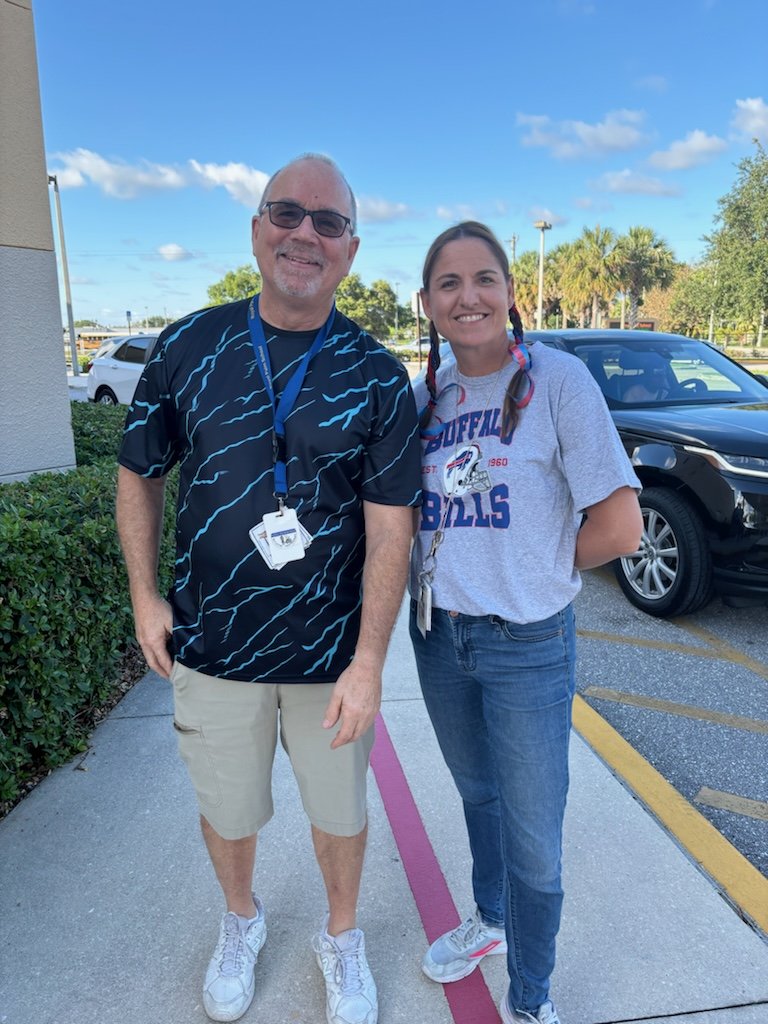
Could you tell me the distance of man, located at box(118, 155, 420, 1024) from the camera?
5.56ft

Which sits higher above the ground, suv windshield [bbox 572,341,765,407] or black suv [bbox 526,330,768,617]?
suv windshield [bbox 572,341,765,407]

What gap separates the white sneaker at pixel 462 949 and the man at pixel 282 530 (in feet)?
0.64

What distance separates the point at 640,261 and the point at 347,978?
51976mm

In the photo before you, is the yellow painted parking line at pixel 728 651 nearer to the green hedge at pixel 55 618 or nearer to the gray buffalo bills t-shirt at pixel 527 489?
Result: the gray buffalo bills t-shirt at pixel 527 489

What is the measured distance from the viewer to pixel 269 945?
6.92 feet

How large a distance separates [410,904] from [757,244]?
2925cm

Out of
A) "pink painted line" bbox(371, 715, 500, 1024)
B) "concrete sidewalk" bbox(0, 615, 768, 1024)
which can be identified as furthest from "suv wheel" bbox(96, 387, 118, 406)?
"pink painted line" bbox(371, 715, 500, 1024)

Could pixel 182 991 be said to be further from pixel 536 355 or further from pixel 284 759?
pixel 536 355

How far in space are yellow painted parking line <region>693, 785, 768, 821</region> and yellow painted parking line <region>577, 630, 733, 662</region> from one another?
1.37m

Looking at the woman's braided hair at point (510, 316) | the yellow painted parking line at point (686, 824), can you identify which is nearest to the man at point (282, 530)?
the woman's braided hair at point (510, 316)

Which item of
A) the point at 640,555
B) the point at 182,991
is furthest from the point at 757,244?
the point at 182,991

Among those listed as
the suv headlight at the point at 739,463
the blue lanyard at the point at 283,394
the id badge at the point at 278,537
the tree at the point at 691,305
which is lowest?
Result: the suv headlight at the point at 739,463

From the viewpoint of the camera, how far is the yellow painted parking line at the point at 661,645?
415 cm

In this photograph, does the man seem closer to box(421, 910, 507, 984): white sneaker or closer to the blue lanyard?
the blue lanyard
